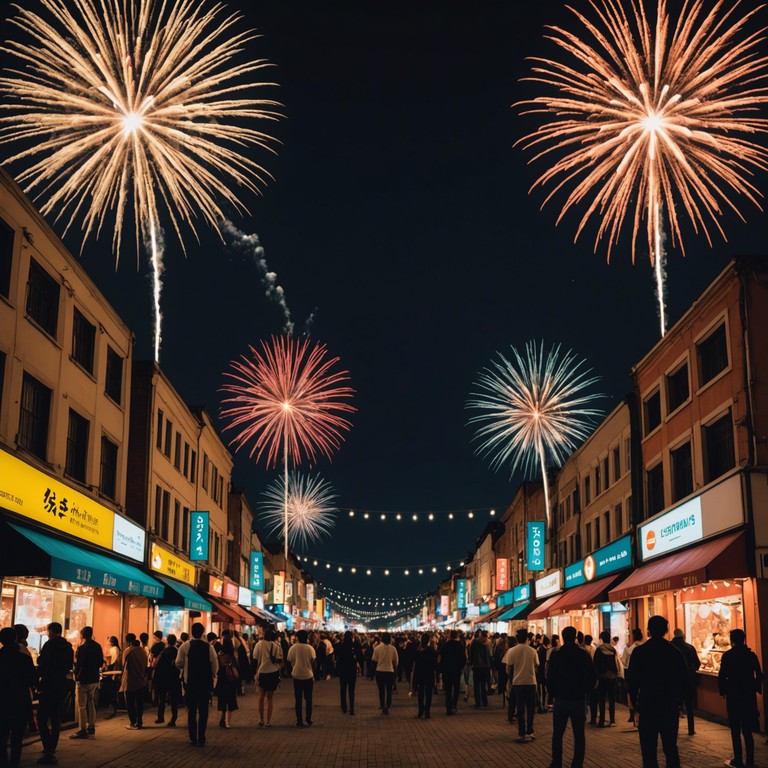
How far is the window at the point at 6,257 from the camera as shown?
2119 cm

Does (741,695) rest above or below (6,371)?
below

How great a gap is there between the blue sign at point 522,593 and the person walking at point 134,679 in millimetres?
40496

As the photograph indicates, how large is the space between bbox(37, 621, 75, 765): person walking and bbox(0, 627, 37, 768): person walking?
6.55 feet

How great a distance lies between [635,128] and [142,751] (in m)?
16.2

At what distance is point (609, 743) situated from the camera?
61.9ft

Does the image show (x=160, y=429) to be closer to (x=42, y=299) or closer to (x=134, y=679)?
(x=42, y=299)

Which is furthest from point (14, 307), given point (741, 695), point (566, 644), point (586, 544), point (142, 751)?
point (586, 544)

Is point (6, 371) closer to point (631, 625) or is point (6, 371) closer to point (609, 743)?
point (609, 743)

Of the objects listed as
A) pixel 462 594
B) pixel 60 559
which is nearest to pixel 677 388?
pixel 60 559

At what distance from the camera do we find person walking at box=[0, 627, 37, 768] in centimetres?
1351

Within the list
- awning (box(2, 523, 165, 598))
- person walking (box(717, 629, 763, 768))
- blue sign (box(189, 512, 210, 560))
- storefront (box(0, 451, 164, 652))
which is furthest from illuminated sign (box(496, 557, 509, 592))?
person walking (box(717, 629, 763, 768))

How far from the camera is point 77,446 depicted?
27.6 metres

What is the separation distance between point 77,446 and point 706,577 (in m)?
16.2

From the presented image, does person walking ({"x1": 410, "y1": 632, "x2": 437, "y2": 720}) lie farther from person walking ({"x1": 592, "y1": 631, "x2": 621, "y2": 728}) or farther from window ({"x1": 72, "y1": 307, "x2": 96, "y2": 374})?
window ({"x1": 72, "y1": 307, "x2": 96, "y2": 374})
